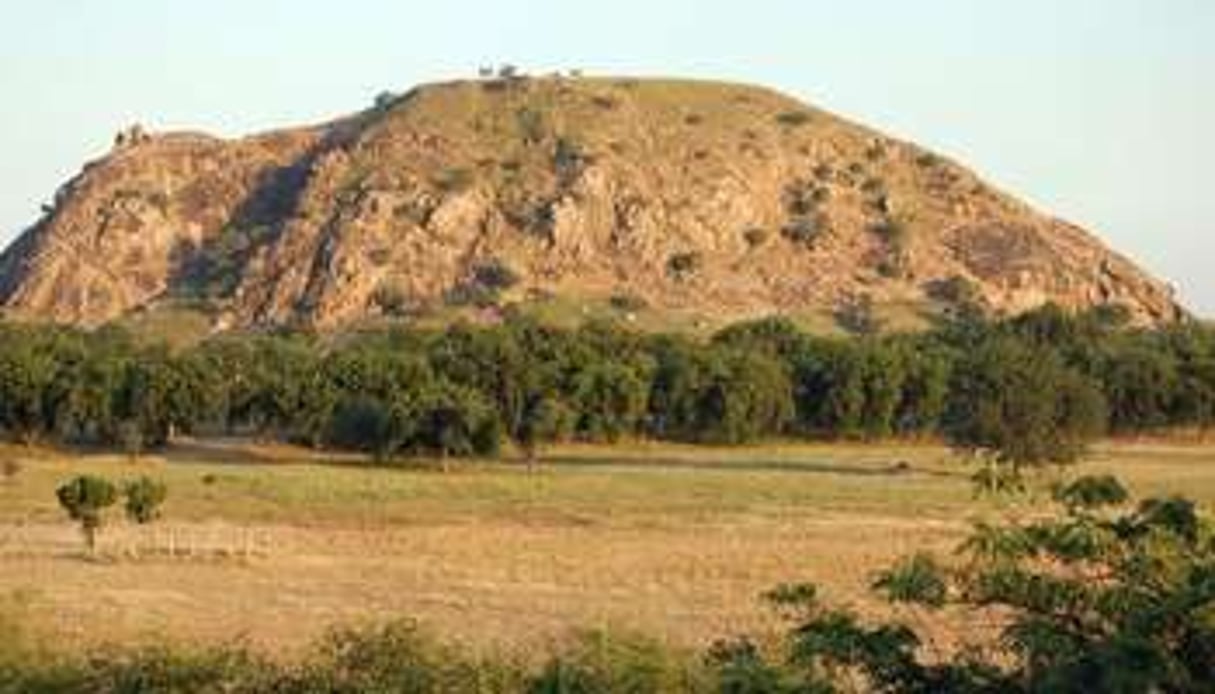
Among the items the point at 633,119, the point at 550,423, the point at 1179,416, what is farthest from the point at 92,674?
the point at 633,119

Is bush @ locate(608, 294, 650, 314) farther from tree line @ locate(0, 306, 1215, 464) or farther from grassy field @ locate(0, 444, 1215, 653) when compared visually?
grassy field @ locate(0, 444, 1215, 653)

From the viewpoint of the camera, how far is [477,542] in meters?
52.2

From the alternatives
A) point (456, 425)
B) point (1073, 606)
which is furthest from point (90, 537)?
point (1073, 606)

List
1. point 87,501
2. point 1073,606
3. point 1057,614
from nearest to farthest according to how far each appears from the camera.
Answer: point 1073,606
point 1057,614
point 87,501

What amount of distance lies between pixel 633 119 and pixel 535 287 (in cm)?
3269

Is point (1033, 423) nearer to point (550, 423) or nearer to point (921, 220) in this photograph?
point (550, 423)

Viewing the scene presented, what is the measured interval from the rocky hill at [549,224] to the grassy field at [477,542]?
80360 millimetres

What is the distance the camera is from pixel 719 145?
18825 centimetres

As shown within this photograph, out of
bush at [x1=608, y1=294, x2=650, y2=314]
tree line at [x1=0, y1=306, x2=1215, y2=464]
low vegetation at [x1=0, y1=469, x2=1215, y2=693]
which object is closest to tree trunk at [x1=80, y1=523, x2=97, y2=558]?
tree line at [x1=0, y1=306, x2=1215, y2=464]

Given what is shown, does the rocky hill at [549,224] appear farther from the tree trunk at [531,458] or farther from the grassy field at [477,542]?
the grassy field at [477,542]

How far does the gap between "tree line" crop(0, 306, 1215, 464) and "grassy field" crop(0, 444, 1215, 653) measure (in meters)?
3.22

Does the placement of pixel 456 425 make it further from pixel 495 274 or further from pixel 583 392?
pixel 495 274

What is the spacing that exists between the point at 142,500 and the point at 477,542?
9310 millimetres

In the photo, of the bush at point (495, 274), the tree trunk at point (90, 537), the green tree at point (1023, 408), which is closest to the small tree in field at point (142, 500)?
the tree trunk at point (90, 537)
